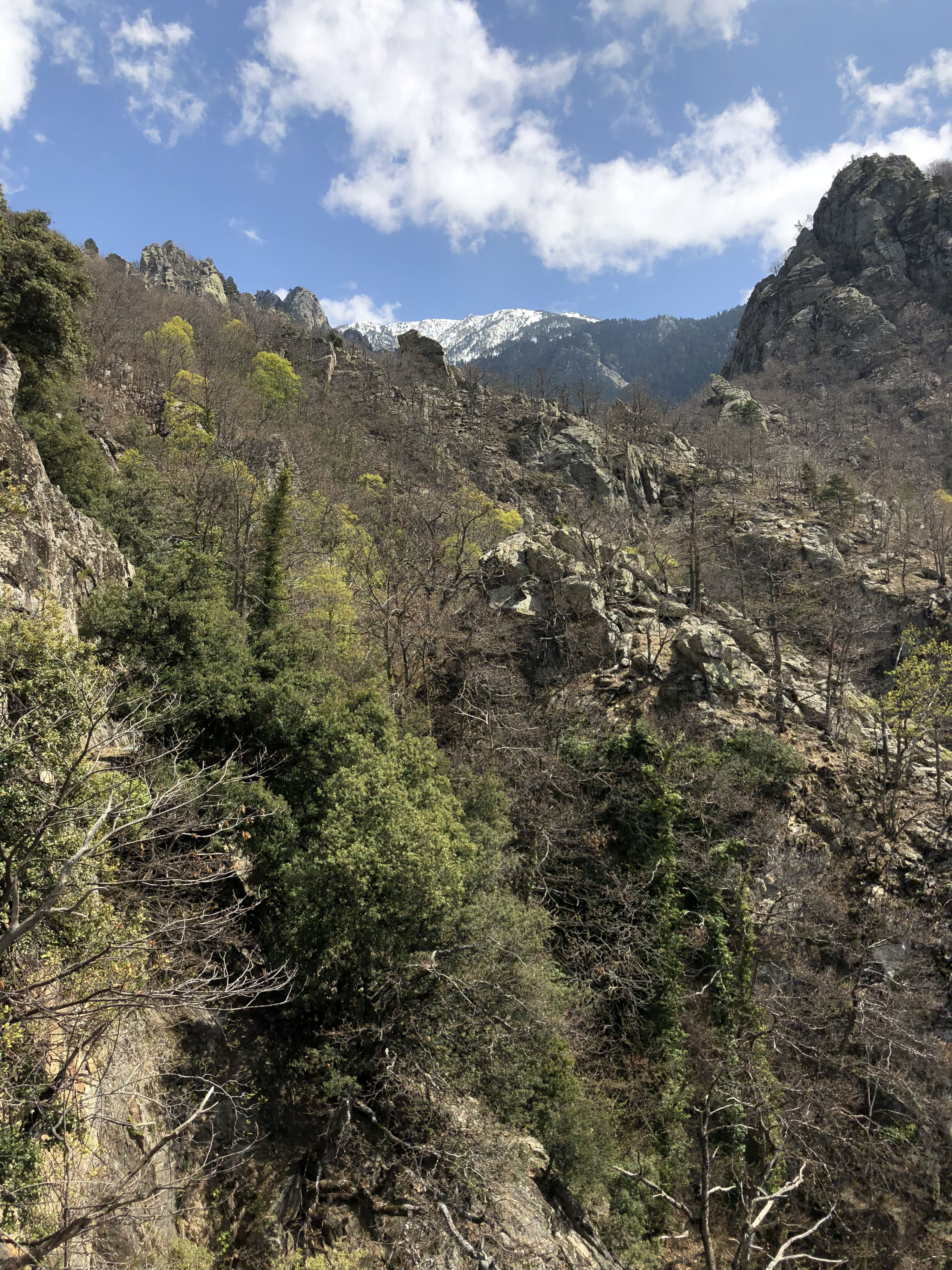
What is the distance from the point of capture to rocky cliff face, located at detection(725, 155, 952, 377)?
78.8 meters

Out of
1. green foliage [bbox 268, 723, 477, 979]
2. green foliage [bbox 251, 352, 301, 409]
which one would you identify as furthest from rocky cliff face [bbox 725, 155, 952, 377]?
green foliage [bbox 268, 723, 477, 979]

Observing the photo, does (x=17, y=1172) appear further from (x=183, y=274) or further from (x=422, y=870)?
(x=183, y=274)

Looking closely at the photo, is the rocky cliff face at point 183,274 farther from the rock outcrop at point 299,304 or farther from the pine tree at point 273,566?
the pine tree at point 273,566

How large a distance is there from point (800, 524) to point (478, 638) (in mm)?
30776

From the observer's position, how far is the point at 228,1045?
1124cm

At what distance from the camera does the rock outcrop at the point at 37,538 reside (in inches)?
480

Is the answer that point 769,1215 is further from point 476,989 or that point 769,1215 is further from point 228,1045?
point 228,1045

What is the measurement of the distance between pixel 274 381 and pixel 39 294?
24453 millimetres

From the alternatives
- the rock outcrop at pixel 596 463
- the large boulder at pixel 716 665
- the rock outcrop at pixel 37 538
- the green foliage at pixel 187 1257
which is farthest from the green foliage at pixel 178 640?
the rock outcrop at pixel 596 463

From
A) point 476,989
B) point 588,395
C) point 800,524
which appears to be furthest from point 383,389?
point 476,989

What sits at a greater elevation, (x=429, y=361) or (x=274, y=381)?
(x=429, y=361)

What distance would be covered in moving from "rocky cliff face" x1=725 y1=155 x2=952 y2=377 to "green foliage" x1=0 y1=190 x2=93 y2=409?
88.1 metres

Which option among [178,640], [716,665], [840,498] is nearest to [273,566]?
[178,640]

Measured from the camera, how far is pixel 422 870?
1063 cm
